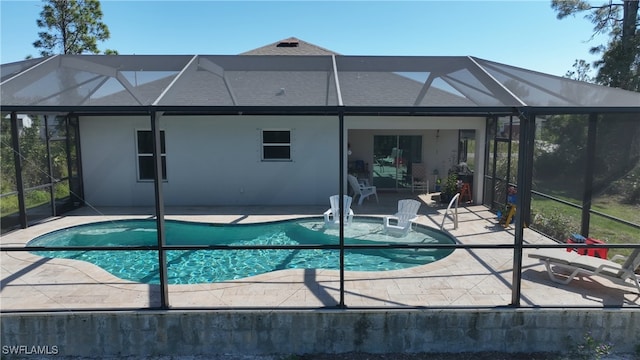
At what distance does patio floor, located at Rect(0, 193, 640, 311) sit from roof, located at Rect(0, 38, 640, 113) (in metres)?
2.23

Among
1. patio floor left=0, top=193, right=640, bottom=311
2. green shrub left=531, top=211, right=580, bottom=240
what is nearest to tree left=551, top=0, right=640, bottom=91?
green shrub left=531, top=211, right=580, bottom=240

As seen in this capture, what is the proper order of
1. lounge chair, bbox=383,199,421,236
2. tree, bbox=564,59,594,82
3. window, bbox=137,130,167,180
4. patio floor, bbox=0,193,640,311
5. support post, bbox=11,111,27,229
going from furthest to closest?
tree, bbox=564,59,594,82 → window, bbox=137,130,167,180 → lounge chair, bbox=383,199,421,236 → support post, bbox=11,111,27,229 → patio floor, bbox=0,193,640,311

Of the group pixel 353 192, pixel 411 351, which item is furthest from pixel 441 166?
pixel 411 351

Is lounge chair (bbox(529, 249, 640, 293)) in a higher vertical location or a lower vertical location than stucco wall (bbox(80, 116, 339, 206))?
lower

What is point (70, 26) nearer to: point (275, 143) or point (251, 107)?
point (275, 143)

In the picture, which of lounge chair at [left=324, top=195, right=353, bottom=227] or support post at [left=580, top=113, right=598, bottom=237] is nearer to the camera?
support post at [left=580, top=113, right=598, bottom=237]

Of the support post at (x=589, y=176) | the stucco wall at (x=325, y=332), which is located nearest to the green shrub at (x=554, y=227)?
the support post at (x=589, y=176)

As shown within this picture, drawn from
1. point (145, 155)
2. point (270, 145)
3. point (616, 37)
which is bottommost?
point (145, 155)

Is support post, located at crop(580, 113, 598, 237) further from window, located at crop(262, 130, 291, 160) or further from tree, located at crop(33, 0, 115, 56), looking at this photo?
tree, located at crop(33, 0, 115, 56)

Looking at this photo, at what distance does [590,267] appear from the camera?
5180 mm

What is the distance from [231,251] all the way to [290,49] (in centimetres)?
891

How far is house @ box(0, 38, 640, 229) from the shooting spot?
4551 mm

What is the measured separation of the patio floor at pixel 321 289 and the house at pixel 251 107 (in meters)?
1.96

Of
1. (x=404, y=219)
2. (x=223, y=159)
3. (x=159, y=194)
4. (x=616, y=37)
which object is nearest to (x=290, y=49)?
(x=223, y=159)
